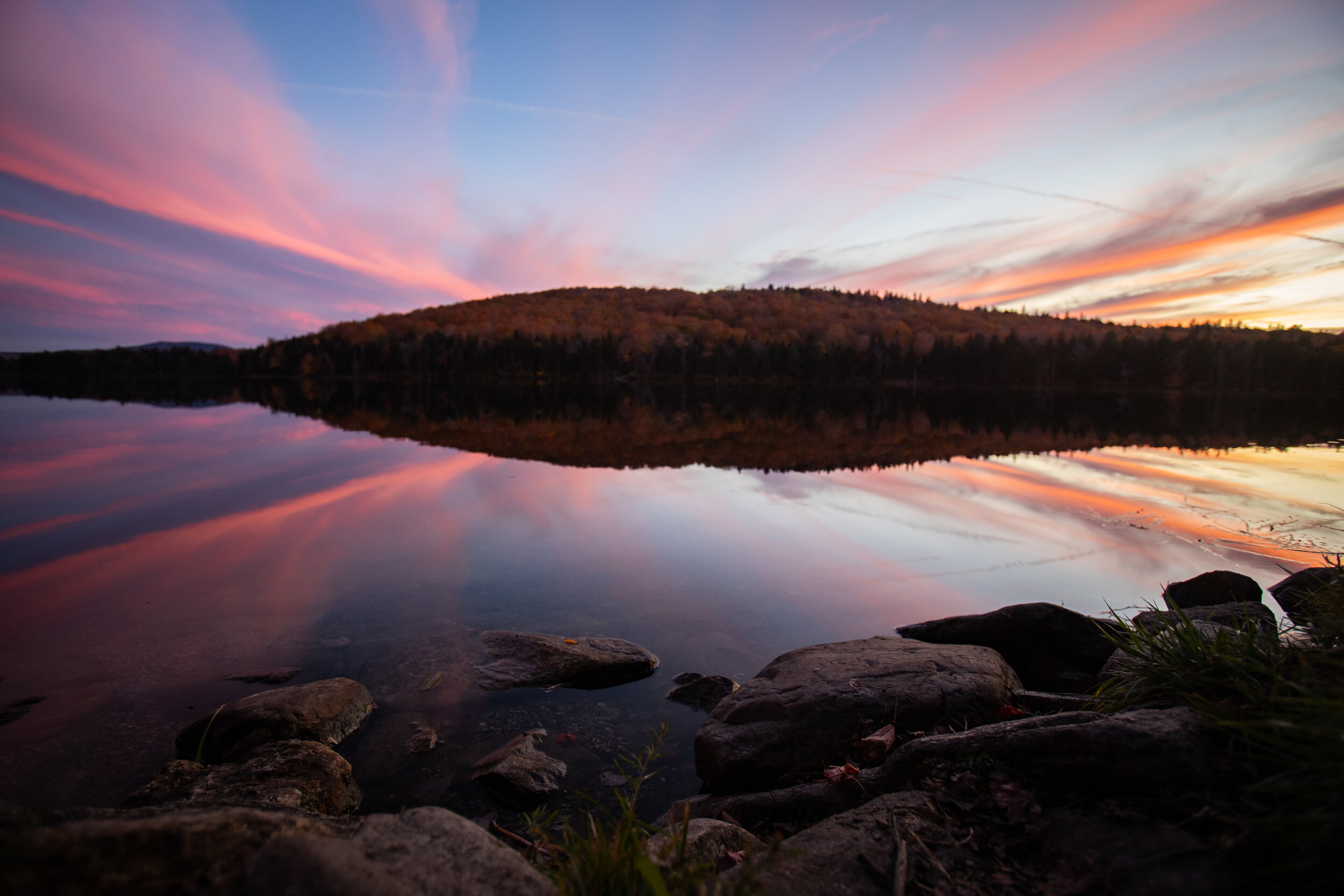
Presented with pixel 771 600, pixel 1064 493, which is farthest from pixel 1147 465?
pixel 771 600

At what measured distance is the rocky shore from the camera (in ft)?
6.20

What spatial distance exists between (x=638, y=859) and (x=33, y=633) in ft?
28.3

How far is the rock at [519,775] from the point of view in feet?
14.9

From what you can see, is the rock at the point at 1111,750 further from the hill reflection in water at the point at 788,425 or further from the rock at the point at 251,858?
the hill reflection in water at the point at 788,425

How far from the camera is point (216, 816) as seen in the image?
2012mm

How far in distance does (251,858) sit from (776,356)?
→ 401 feet

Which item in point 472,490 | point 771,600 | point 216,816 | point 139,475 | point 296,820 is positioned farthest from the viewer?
point 139,475

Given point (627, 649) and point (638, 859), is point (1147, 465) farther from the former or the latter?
point (638, 859)

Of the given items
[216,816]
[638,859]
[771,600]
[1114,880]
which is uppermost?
[216,816]

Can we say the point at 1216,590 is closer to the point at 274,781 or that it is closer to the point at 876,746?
the point at 876,746

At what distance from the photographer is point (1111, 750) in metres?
3.02

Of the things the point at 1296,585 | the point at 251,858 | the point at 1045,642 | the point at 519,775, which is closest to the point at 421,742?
the point at 519,775

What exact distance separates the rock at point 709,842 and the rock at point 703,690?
218 cm

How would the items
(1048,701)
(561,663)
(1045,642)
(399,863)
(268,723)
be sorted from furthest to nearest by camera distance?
(1045,642) < (561,663) < (1048,701) < (268,723) < (399,863)
